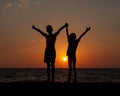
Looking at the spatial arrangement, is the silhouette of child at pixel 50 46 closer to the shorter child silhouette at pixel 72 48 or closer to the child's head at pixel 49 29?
the child's head at pixel 49 29

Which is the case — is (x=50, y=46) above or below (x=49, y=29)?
below
